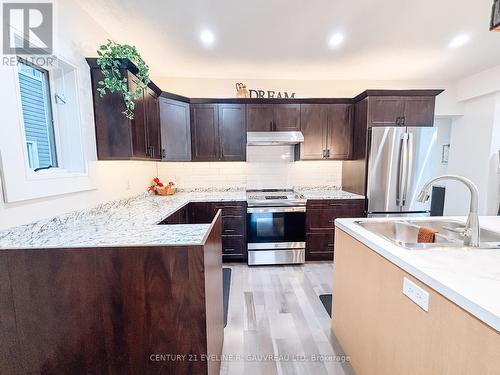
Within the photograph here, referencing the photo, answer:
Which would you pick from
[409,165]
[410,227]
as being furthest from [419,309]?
[409,165]

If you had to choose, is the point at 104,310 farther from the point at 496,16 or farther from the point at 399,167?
the point at 399,167

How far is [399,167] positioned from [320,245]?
1449mm

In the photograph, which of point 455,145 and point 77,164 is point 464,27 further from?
point 77,164

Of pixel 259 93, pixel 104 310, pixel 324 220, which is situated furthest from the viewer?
pixel 259 93

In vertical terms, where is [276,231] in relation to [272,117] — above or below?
below

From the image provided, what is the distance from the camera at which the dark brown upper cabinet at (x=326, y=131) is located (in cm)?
325

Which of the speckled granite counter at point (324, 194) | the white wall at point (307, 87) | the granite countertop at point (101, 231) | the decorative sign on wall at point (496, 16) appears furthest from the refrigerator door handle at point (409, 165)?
the granite countertop at point (101, 231)

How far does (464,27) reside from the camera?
2225 mm

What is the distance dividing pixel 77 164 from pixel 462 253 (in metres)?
2.60

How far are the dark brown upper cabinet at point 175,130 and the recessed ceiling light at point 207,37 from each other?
849 mm

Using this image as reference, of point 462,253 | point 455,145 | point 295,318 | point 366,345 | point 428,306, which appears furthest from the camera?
point 455,145

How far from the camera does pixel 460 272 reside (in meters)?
0.86

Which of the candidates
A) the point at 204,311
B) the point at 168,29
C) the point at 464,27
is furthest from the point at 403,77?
the point at 204,311

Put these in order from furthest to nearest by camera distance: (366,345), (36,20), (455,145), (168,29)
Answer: (455,145), (168,29), (36,20), (366,345)
